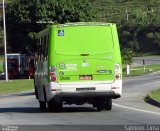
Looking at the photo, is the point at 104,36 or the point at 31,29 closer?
the point at 104,36

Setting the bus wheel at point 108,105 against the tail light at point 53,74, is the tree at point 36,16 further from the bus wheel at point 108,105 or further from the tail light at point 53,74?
the tail light at point 53,74

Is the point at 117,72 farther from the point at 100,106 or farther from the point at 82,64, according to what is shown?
the point at 100,106

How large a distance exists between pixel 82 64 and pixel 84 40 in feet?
2.84

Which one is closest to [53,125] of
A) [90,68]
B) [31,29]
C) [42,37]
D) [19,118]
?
[19,118]

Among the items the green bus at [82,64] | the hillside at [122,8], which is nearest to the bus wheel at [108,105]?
the green bus at [82,64]

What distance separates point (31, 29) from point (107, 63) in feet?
179

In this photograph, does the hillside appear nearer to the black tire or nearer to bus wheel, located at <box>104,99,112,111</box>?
bus wheel, located at <box>104,99,112,111</box>

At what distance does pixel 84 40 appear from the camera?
2292cm

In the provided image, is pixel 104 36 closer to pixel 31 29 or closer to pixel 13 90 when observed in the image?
pixel 13 90

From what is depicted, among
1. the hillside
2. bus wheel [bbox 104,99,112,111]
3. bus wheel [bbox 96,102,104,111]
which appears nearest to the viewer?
bus wheel [bbox 104,99,112,111]

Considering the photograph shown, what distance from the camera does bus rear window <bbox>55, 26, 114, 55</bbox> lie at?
Answer: 74.7 feet

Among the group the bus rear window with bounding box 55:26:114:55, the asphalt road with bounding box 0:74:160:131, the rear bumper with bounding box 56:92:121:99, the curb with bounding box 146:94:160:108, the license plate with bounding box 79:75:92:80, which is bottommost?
the curb with bounding box 146:94:160:108

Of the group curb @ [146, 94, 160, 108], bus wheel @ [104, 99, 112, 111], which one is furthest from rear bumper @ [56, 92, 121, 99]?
curb @ [146, 94, 160, 108]

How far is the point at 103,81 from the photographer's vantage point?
2255 centimetres
